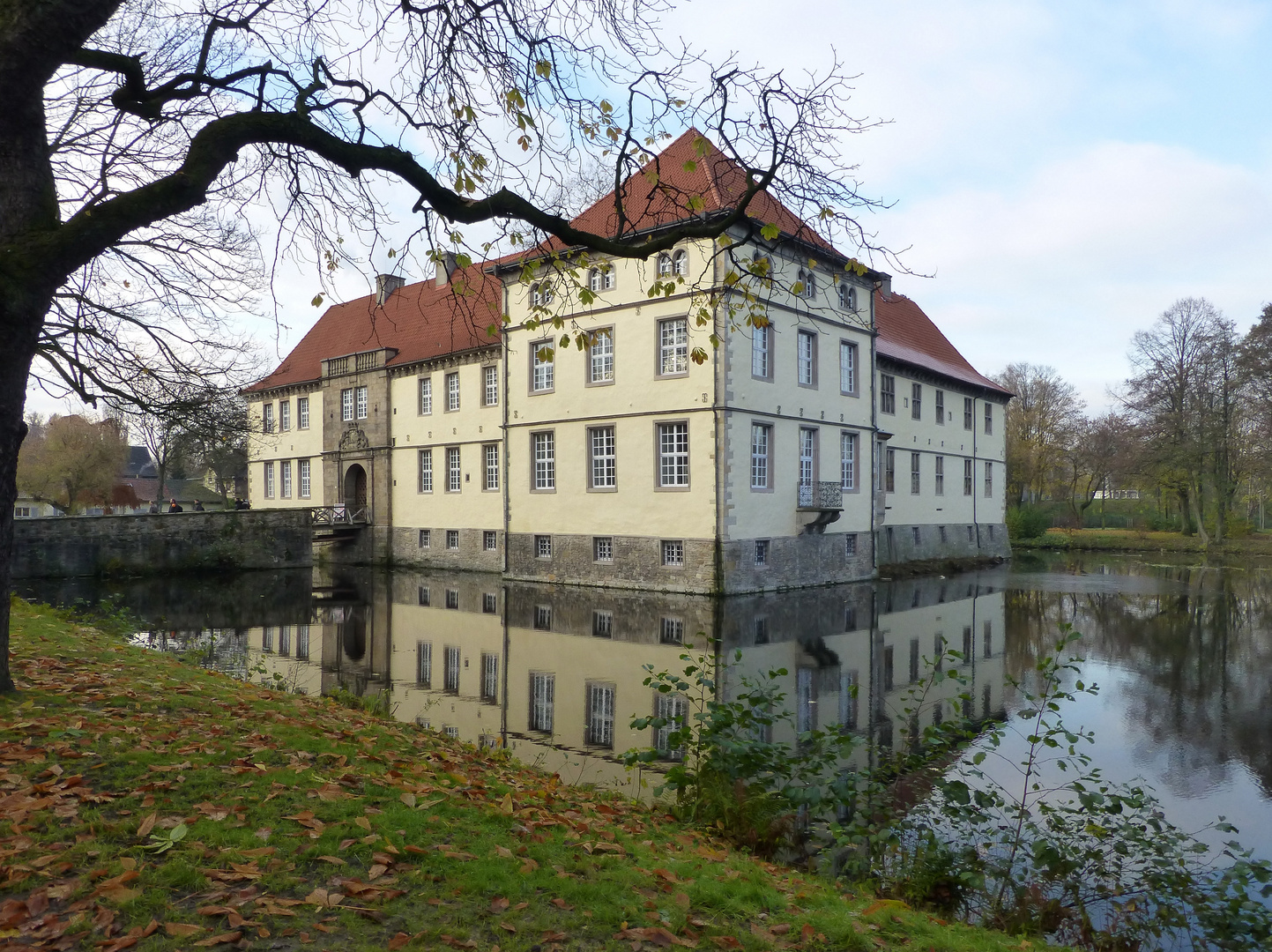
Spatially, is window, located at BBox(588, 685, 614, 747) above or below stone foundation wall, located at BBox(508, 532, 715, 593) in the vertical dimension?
below

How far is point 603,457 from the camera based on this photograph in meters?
23.3

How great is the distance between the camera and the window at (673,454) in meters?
21.6

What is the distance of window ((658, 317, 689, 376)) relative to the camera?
21531 mm

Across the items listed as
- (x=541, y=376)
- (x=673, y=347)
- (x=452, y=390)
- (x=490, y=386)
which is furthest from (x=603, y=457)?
(x=452, y=390)

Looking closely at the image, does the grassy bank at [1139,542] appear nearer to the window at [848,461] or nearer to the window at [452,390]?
the window at [848,461]

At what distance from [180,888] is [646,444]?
19.1 meters

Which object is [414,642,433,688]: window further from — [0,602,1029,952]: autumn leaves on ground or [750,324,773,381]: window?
[750,324,773,381]: window

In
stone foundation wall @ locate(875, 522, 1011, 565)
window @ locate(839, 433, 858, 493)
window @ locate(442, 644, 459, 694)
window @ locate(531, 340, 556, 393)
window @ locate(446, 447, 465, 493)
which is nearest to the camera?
window @ locate(442, 644, 459, 694)

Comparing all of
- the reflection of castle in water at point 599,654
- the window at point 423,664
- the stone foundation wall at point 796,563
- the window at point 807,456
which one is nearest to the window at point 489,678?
the reflection of castle in water at point 599,654

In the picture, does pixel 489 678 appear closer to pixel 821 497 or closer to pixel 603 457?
pixel 603 457

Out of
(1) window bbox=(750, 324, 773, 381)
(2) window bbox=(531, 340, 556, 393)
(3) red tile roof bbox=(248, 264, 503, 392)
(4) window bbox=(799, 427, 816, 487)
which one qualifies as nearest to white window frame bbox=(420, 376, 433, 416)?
(3) red tile roof bbox=(248, 264, 503, 392)

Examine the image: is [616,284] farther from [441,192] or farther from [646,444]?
[441,192]

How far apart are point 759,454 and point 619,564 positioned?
471cm

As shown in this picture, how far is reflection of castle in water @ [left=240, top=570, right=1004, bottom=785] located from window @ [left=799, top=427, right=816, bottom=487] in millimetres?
3227
